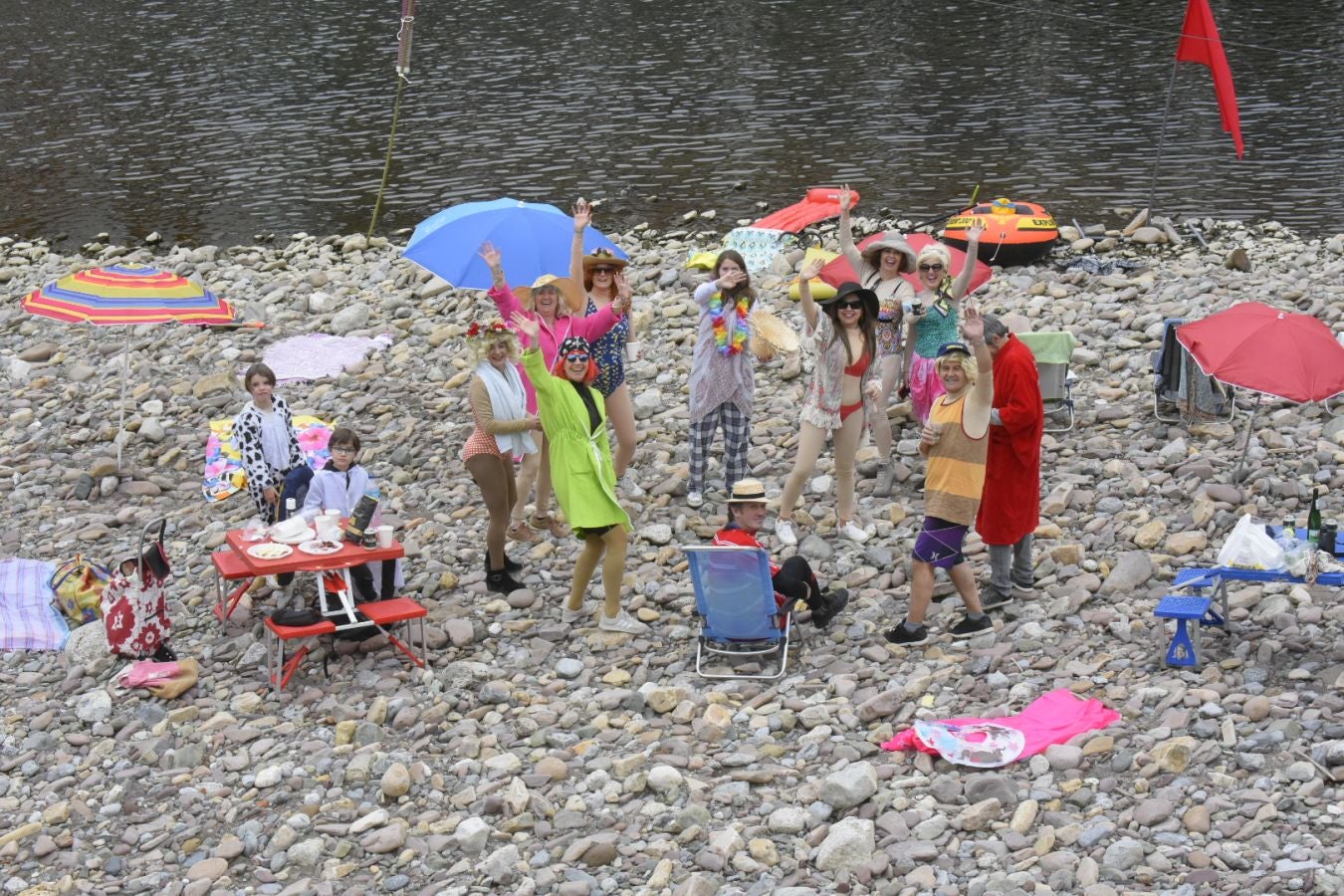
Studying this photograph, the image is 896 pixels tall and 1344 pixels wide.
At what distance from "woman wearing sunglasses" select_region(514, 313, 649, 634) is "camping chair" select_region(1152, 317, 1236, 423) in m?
4.63

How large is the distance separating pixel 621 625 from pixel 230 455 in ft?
14.8

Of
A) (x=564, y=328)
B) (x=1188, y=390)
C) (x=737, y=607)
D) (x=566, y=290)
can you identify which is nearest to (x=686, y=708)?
(x=737, y=607)

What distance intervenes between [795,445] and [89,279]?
571 cm

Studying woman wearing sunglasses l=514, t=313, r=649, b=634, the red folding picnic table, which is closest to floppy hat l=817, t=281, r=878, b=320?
woman wearing sunglasses l=514, t=313, r=649, b=634

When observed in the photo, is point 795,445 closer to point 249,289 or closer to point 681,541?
point 681,541

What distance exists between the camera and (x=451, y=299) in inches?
618

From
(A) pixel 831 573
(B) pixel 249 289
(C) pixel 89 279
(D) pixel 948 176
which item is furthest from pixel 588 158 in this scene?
(A) pixel 831 573

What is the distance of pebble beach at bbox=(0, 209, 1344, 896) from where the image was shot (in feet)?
23.7

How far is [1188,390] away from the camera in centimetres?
1146

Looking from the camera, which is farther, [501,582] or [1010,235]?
[1010,235]

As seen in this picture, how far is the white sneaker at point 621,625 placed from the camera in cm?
955

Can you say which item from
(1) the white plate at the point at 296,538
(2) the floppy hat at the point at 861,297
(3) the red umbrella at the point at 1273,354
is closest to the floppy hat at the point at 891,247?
(2) the floppy hat at the point at 861,297

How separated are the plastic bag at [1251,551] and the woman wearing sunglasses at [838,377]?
2.43 m

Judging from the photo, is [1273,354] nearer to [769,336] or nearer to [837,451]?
[837,451]
